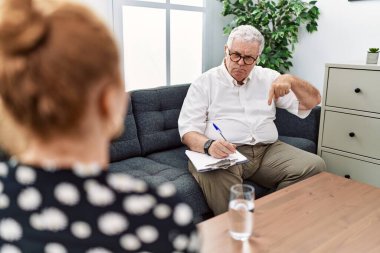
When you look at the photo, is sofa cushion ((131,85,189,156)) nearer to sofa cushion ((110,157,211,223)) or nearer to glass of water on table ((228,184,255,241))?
sofa cushion ((110,157,211,223))

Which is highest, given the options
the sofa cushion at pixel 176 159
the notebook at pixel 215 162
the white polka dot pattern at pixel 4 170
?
the white polka dot pattern at pixel 4 170

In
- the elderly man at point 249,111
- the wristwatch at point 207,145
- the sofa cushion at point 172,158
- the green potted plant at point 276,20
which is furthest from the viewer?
the green potted plant at point 276,20

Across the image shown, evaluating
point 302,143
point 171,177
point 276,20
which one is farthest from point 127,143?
point 276,20

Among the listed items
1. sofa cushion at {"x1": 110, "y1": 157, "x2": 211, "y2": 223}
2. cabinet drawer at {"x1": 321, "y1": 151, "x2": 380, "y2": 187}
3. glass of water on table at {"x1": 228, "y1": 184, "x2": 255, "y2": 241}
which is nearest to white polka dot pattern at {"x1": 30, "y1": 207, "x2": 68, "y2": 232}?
glass of water on table at {"x1": 228, "y1": 184, "x2": 255, "y2": 241}

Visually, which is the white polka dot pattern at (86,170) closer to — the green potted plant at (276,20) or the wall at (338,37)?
the wall at (338,37)

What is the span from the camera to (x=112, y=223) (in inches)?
19.8

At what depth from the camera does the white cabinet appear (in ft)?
6.92

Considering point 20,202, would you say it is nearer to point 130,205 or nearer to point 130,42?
point 130,205

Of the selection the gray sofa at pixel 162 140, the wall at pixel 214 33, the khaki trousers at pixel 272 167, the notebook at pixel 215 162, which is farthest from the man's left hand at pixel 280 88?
the wall at pixel 214 33

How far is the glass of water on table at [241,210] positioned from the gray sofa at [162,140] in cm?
65

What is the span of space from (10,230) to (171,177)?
1.31 metres

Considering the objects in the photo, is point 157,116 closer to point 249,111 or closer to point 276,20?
point 249,111

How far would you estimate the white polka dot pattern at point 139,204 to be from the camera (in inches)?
19.6

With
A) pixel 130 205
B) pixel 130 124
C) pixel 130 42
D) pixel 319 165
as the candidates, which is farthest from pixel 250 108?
pixel 130 205
